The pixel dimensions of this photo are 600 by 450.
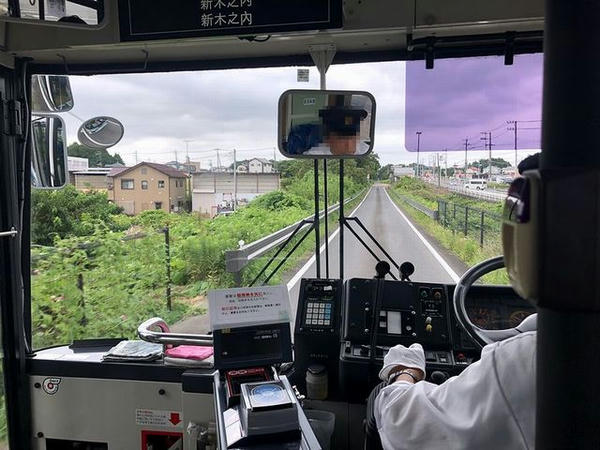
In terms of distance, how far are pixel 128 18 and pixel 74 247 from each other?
1.30 meters

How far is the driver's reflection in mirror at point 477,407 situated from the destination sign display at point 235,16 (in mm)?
1376

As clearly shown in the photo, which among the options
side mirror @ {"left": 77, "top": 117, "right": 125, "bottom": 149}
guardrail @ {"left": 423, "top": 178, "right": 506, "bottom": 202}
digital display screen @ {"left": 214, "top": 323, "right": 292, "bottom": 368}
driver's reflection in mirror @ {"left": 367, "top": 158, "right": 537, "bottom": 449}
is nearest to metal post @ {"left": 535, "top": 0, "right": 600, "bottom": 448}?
driver's reflection in mirror @ {"left": 367, "top": 158, "right": 537, "bottom": 449}

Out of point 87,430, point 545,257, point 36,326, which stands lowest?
point 87,430

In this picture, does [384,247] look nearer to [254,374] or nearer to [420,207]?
[420,207]

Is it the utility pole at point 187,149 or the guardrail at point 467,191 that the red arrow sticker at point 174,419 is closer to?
the utility pole at point 187,149

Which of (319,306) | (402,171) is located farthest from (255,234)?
(402,171)

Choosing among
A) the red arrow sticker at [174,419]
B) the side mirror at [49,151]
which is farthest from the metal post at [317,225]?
the side mirror at [49,151]

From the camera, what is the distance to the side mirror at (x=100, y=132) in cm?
264

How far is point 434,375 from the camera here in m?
1.94

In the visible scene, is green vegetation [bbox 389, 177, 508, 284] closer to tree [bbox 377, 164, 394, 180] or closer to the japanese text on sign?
tree [bbox 377, 164, 394, 180]

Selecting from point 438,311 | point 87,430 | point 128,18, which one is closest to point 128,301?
point 87,430

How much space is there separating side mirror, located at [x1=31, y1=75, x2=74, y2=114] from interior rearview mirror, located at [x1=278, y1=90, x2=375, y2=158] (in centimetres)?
137

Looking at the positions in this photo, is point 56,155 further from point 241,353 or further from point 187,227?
point 241,353

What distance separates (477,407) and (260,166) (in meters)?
1.66
